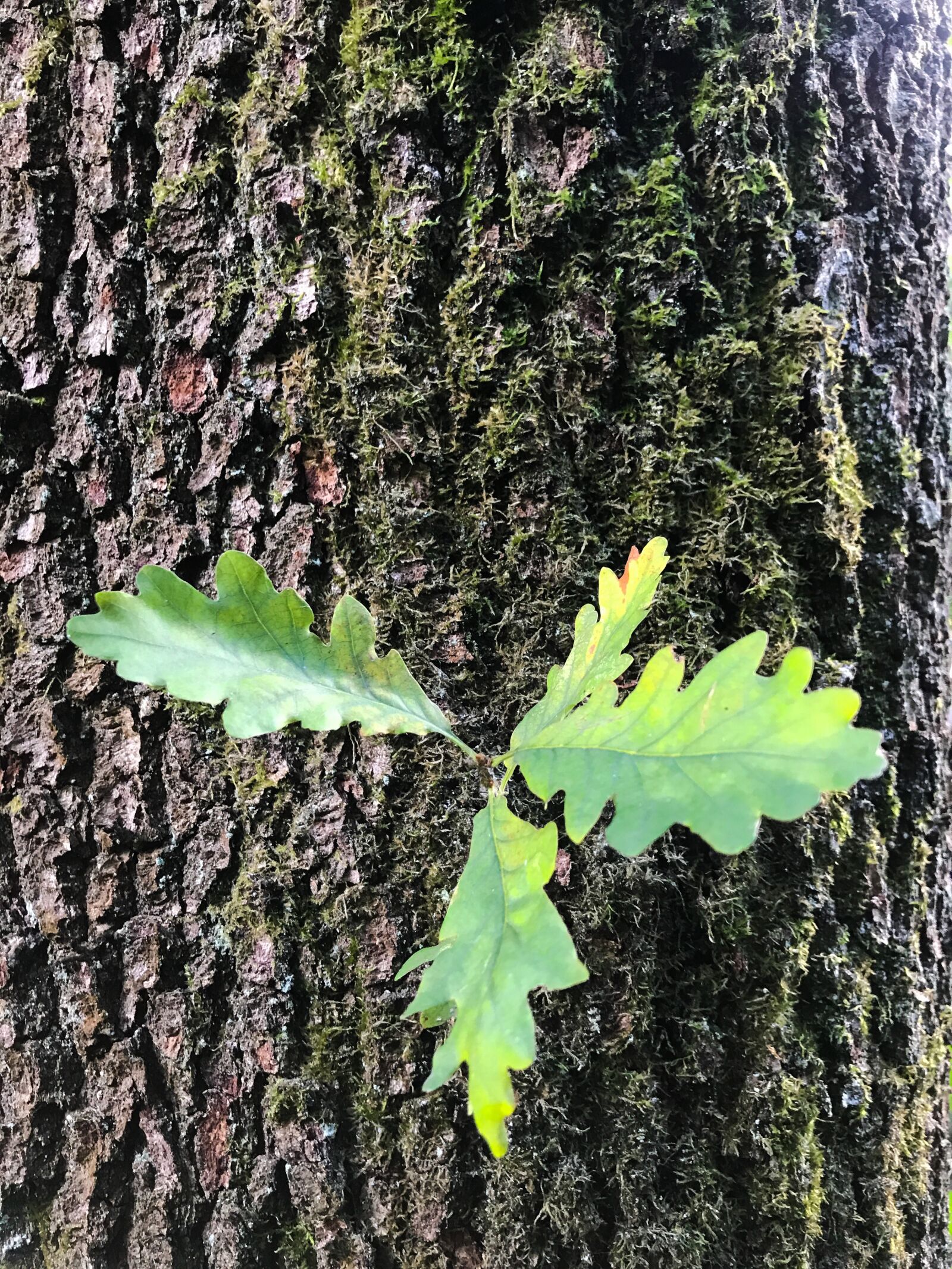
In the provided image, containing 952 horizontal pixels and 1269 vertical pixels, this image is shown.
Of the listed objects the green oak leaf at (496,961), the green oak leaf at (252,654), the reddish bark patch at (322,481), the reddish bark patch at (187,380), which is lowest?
the green oak leaf at (496,961)

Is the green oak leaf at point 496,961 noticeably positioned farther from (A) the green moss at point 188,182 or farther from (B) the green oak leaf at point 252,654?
(A) the green moss at point 188,182

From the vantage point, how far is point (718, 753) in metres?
0.60

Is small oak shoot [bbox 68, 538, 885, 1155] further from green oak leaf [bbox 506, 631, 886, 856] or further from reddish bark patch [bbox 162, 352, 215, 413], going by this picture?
reddish bark patch [bbox 162, 352, 215, 413]

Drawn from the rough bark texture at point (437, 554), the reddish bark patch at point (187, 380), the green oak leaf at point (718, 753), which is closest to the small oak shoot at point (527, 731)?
the green oak leaf at point (718, 753)

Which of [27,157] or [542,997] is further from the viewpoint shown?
[27,157]

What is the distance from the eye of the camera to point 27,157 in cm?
117

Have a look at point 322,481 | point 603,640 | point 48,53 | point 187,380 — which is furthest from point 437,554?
point 48,53

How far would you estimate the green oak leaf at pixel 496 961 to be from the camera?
61 centimetres

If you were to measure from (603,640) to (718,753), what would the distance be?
0.31 m

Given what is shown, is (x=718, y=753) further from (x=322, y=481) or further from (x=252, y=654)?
(x=322, y=481)

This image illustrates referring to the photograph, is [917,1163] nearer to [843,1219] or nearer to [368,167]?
[843,1219]

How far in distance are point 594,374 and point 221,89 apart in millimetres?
714

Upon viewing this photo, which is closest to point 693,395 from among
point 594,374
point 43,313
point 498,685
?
point 594,374

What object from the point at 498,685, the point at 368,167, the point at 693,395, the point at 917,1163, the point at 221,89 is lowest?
the point at 917,1163
